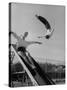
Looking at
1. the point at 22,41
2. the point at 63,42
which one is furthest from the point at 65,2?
the point at 22,41

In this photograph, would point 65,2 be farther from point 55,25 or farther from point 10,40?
point 10,40

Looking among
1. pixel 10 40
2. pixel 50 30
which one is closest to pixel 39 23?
pixel 50 30

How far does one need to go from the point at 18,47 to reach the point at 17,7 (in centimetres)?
77

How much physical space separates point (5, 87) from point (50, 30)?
1478mm

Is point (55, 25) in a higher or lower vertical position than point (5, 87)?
higher

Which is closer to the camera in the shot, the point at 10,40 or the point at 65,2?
the point at 10,40

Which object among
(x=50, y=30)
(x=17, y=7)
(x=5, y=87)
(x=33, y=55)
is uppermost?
(x=17, y=7)

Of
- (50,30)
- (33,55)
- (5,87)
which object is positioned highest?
(50,30)

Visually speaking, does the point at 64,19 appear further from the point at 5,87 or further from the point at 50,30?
the point at 5,87

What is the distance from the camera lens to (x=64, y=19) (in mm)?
7293

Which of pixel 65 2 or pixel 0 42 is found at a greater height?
pixel 65 2

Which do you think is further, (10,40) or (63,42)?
(63,42)

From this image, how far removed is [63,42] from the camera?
23.8 ft

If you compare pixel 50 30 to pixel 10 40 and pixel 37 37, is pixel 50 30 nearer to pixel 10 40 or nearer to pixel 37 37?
pixel 37 37
